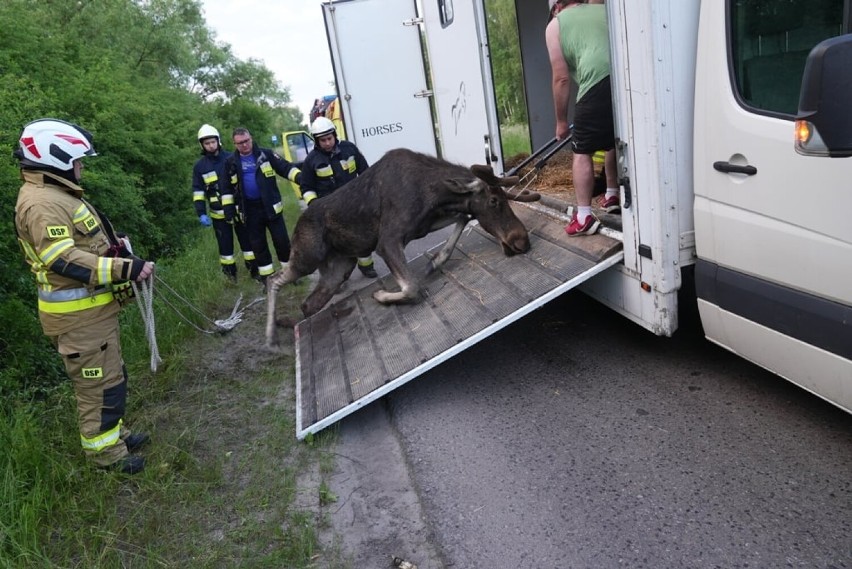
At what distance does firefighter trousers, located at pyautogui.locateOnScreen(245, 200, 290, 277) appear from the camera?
7770 mm

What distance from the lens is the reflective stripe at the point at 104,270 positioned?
346 cm

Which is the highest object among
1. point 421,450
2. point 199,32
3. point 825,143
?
point 199,32

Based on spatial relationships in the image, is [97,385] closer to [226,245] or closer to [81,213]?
[81,213]

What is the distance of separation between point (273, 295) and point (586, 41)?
358cm

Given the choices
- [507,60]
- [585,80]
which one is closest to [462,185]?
[585,80]

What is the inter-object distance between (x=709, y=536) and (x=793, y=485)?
553 mm

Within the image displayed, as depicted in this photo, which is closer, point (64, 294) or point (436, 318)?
point (64, 294)

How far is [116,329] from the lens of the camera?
12.5 ft

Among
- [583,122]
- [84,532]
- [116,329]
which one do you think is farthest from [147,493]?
[583,122]

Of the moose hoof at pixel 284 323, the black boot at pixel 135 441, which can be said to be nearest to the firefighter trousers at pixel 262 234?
the moose hoof at pixel 284 323

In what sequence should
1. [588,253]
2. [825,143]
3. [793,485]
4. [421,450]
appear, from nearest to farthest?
1. [825,143]
2. [793,485]
3. [421,450]
4. [588,253]

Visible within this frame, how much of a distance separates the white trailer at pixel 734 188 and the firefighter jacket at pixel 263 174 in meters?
4.59

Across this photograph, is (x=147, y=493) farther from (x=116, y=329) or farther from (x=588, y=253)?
(x=588, y=253)

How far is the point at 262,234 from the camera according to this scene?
26.0ft
